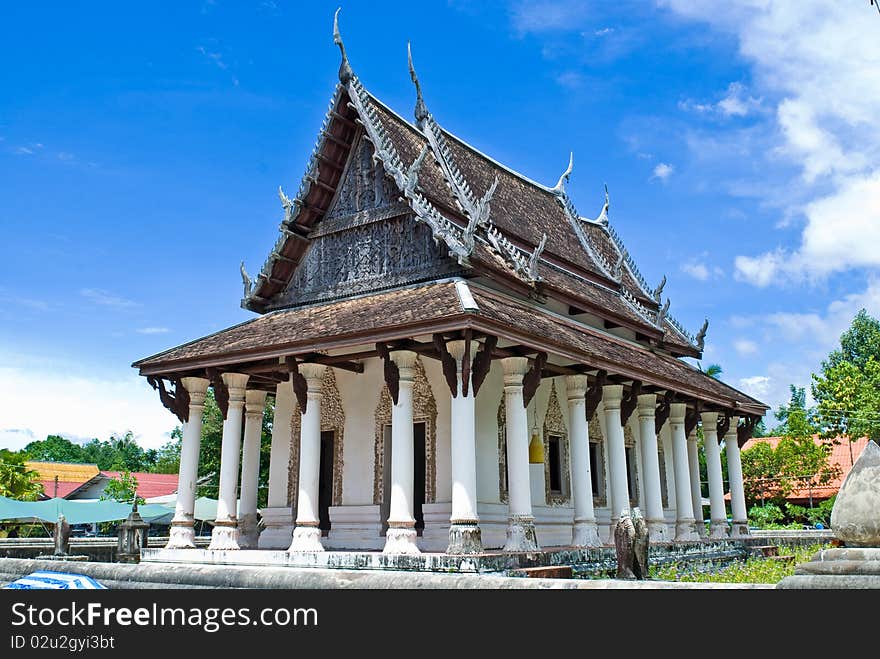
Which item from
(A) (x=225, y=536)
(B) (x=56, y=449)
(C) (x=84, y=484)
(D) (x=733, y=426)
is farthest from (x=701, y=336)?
(B) (x=56, y=449)

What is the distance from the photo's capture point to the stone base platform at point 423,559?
9.82 m

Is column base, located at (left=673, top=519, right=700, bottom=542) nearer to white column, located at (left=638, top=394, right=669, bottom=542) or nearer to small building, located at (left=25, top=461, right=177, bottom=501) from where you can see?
white column, located at (left=638, top=394, right=669, bottom=542)

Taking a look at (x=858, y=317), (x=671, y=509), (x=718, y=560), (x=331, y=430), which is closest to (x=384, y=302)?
(x=331, y=430)

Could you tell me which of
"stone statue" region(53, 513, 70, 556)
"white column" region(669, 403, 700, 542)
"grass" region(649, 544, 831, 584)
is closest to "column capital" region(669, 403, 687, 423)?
"white column" region(669, 403, 700, 542)

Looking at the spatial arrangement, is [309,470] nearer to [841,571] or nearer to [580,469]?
[580,469]

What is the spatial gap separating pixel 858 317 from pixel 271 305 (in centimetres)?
4650

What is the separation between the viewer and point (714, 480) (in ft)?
61.1

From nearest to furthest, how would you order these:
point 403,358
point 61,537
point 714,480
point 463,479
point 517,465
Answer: point 463,479 → point 517,465 → point 403,358 → point 61,537 → point 714,480

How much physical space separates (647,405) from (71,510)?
61.4 feet

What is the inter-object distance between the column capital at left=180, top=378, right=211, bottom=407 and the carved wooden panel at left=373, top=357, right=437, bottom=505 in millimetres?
3137

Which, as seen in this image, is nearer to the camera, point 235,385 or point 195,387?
point 235,385

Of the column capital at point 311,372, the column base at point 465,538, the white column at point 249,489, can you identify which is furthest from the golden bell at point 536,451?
the white column at point 249,489
